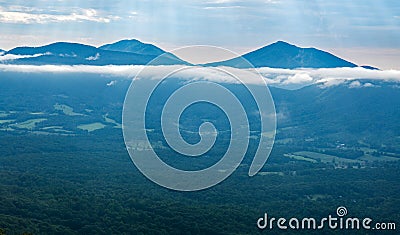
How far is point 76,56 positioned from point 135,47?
2140 cm

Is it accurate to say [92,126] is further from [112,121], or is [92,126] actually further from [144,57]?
[144,57]

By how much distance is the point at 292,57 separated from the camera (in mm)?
128625

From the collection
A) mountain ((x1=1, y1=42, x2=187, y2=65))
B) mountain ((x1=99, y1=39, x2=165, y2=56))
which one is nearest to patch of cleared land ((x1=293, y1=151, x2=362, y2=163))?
mountain ((x1=1, y1=42, x2=187, y2=65))

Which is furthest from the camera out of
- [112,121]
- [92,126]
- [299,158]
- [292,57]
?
[292,57]

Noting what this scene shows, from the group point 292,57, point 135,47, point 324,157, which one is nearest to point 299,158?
point 324,157

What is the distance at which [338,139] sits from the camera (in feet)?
235

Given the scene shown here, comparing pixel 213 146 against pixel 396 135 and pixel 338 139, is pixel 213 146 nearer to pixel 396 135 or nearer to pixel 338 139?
pixel 338 139

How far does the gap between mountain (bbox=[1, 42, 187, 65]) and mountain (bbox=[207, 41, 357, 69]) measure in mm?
23357

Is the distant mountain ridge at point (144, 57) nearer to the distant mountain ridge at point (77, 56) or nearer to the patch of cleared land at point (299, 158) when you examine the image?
the distant mountain ridge at point (77, 56)

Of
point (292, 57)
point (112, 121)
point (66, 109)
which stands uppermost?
point (292, 57)

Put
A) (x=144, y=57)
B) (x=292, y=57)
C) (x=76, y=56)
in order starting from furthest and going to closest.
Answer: (x=76, y=56) → (x=144, y=57) → (x=292, y=57)

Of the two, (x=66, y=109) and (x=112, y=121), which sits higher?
(x=66, y=109)

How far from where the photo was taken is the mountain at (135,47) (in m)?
144

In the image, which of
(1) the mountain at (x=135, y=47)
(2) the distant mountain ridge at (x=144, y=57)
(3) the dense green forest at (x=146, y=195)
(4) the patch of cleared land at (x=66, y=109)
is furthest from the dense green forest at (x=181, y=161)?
(1) the mountain at (x=135, y=47)
